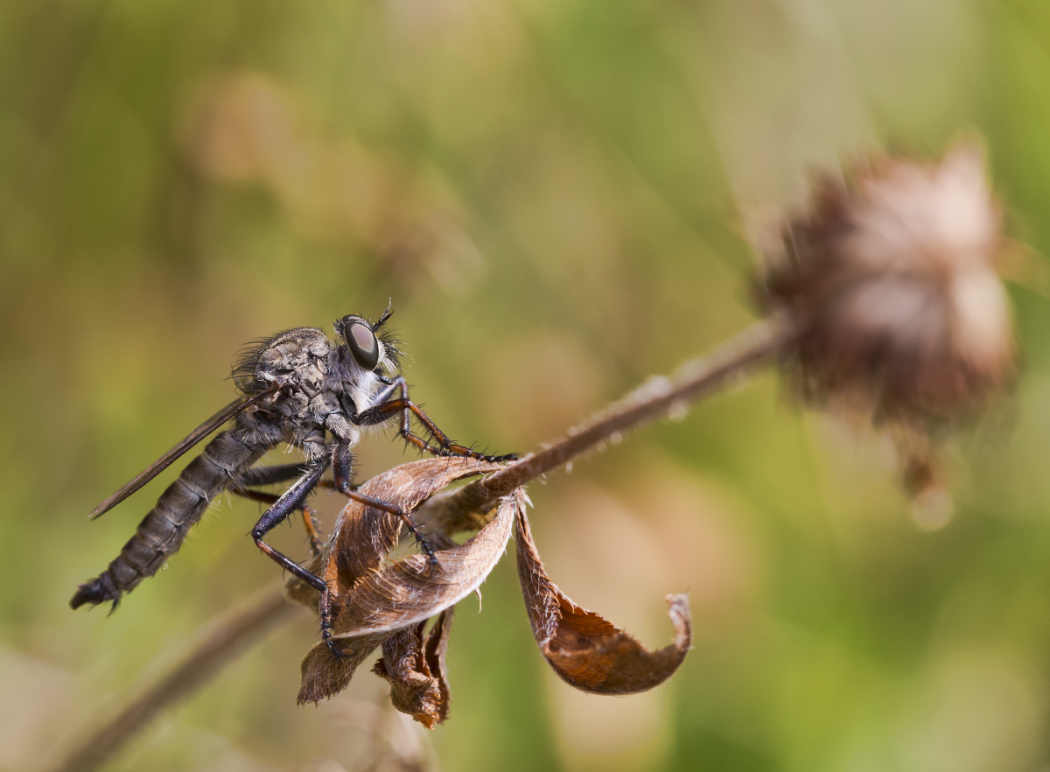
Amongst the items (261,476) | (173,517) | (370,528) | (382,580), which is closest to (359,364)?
(261,476)

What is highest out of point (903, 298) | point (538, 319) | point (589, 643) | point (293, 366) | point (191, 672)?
point (293, 366)

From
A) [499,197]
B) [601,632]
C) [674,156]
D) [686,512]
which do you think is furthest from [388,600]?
[674,156]

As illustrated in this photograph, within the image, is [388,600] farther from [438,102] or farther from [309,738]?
[438,102]

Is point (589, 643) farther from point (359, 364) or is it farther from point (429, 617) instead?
point (359, 364)

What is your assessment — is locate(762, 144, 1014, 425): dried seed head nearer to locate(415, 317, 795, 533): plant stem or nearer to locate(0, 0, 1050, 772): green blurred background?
locate(415, 317, 795, 533): plant stem

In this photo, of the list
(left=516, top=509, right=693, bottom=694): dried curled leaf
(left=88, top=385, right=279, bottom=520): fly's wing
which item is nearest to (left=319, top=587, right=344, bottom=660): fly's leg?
(left=516, top=509, right=693, bottom=694): dried curled leaf

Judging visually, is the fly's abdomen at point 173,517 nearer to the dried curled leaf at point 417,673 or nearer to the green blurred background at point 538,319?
the green blurred background at point 538,319

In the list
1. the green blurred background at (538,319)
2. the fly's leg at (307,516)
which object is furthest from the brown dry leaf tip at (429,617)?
the green blurred background at (538,319)
